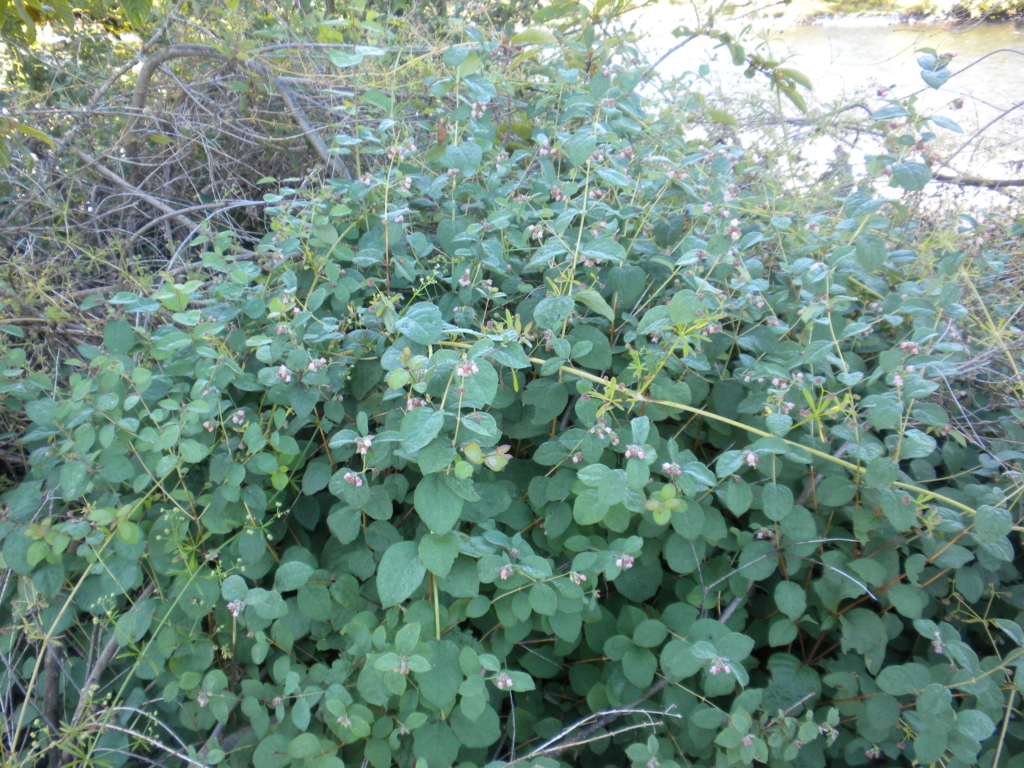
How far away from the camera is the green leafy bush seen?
112 centimetres

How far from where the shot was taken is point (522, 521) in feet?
4.48

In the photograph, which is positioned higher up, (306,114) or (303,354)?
(306,114)

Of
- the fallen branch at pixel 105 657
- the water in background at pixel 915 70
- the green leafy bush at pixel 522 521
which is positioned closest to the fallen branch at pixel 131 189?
the green leafy bush at pixel 522 521

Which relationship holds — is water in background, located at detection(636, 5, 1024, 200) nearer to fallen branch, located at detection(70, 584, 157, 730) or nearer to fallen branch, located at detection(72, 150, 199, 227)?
fallen branch, located at detection(72, 150, 199, 227)

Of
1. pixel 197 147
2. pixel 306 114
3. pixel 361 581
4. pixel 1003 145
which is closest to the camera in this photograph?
pixel 361 581

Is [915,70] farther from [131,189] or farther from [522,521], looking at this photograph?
[131,189]

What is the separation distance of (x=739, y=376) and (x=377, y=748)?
3.64 feet

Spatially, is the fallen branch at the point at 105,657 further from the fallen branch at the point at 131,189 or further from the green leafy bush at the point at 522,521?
the fallen branch at the point at 131,189

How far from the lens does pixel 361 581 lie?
138 centimetres

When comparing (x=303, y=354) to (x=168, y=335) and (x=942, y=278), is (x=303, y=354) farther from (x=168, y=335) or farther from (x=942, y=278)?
(x=942, y=278)

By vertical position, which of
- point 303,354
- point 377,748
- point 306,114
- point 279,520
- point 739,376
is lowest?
point 377,748

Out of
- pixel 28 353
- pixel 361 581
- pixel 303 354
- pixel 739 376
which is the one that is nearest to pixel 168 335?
pixel 303 354

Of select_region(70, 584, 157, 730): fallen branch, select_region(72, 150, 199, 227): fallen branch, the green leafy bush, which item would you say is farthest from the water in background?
select_region(70, 584, 157, 730): fallen branch

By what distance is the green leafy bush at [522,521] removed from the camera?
112 cm
